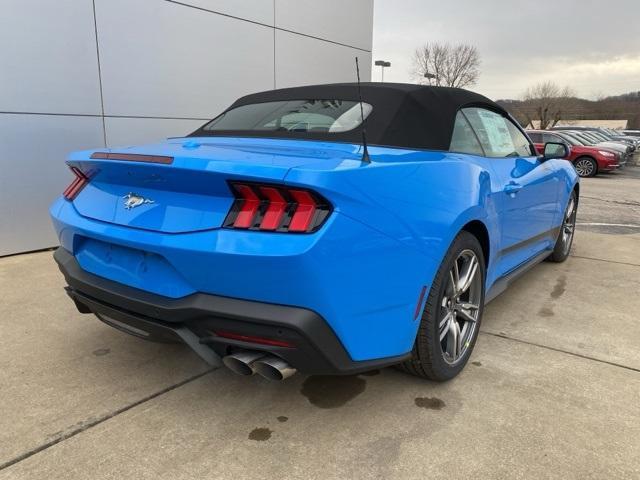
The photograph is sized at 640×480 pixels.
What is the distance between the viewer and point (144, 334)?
2.15 m

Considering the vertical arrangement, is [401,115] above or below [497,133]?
above

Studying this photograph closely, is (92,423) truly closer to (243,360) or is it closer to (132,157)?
(243,360)

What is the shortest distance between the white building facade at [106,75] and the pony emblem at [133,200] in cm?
378

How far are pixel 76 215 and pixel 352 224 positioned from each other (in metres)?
1.34

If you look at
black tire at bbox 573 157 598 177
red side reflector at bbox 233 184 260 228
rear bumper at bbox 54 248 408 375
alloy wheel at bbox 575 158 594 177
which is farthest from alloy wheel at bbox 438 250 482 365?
alloy wheel at bbox 575 158 594 177

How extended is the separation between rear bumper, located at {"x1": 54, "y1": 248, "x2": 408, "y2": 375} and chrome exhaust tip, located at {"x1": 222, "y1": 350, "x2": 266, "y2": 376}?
32mm

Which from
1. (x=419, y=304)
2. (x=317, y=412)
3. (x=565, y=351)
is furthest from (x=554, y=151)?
(x=317, y=412)

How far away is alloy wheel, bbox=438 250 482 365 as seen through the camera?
2.55 m

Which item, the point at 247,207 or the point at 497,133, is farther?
the point at 497,133

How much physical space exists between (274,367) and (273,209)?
1.96 ft

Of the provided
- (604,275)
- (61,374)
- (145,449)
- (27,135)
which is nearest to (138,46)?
(27,135)

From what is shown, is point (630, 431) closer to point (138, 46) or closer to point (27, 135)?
point (27, 135)

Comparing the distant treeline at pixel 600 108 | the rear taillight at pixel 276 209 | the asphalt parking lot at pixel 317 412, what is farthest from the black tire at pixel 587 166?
the distant treeline at pixel 600 108

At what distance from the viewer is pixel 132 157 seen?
6.83ft
